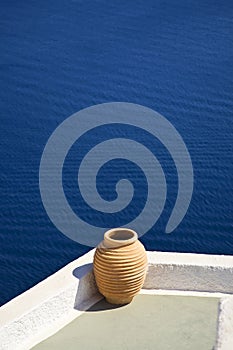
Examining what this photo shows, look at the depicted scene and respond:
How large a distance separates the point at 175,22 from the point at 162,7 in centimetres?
100

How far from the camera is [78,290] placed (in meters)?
4.56

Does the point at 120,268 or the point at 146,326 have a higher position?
the point at 120,268

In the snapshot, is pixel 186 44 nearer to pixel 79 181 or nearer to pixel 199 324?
pixel 79 181

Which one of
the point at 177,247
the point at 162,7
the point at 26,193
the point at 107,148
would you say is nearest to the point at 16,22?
the point at 162,7

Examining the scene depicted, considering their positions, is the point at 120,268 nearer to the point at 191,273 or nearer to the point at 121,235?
the point at 121,235

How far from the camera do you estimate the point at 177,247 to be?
297 inches

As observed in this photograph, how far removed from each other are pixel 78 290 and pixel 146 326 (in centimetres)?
49

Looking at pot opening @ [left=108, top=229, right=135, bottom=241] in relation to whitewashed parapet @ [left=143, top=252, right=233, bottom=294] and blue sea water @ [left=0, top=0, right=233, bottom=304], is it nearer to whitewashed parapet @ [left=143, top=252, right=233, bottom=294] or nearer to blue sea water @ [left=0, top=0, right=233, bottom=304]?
whitewashed parapet @ [left=143, top=252, right=233, bottom=294]

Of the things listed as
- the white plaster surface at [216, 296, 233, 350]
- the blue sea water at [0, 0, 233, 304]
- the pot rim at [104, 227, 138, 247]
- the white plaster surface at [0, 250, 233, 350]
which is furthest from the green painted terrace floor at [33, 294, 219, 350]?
the blue sea water at [0, 0, 233, 304]

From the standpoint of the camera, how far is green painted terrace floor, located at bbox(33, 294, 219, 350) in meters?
4.16

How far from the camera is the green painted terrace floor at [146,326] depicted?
4164mm

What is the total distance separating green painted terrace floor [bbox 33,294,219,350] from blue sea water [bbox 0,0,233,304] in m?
2.45

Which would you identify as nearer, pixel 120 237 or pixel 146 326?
pixel 146 326

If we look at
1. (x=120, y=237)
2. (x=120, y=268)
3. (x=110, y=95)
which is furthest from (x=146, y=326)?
(x=110, y=95)
